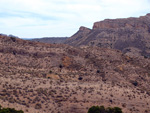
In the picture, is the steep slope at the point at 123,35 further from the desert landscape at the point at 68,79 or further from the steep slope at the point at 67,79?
the desert landscape at the point at 68,79

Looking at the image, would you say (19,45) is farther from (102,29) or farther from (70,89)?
(102,29)

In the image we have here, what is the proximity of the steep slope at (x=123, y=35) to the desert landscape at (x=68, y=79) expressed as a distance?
4241cm

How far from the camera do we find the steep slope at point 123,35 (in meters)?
88.2

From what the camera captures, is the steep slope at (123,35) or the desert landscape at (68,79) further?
the steep slope at (123,35)

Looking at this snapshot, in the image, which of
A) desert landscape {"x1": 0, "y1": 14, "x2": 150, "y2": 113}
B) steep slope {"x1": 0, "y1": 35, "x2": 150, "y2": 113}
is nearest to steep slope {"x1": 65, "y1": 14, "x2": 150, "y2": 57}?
steep slope {"x1": 0, "y1": 35, "x2": 150, "y2": 113}

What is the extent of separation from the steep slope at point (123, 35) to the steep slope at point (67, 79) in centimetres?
4151

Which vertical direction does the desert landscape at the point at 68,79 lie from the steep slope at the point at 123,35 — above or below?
below

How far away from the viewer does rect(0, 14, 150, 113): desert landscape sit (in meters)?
22.0

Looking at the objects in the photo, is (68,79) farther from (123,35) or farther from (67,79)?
(123,35)

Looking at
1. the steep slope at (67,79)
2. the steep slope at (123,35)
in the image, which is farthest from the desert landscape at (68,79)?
the steep slope at (123,35)

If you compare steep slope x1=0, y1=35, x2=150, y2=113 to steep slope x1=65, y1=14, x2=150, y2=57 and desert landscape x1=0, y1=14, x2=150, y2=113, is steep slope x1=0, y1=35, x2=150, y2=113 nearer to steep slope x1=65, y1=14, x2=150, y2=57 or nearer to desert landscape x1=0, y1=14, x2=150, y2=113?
desert landscape x1=0, y1=14, x2=150, y2=113

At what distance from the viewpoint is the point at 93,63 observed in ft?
131

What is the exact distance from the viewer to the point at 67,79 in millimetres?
31203

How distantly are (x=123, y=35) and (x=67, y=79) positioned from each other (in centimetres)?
7351
